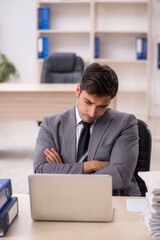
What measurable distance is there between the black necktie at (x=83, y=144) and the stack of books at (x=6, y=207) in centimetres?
59

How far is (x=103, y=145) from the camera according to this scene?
81.0 inches

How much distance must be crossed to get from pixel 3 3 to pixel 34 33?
70cm

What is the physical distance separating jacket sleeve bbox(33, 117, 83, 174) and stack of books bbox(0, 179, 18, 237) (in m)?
0.46

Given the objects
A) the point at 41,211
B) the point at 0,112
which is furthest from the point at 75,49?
the point at 41,211

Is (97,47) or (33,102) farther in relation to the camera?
(97,47)

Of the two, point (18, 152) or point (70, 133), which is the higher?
point (70, 133)

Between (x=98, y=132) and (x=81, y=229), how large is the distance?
71 centimetres

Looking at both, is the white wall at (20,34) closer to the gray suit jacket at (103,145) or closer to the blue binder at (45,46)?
the blue binder at (45,46)

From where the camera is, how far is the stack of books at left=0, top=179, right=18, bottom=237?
1.42m

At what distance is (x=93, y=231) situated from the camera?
1426 millimetres

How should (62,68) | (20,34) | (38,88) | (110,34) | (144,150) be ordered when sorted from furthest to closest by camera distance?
1. (20,34)
2. (110,34)
3. (62,68)
4. (38,88)
5. (144,150)

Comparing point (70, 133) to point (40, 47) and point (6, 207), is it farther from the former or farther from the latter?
point (40, 47)

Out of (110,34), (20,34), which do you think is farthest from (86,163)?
(20,34)

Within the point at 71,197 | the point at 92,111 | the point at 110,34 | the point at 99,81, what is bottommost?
the point at 71,197
